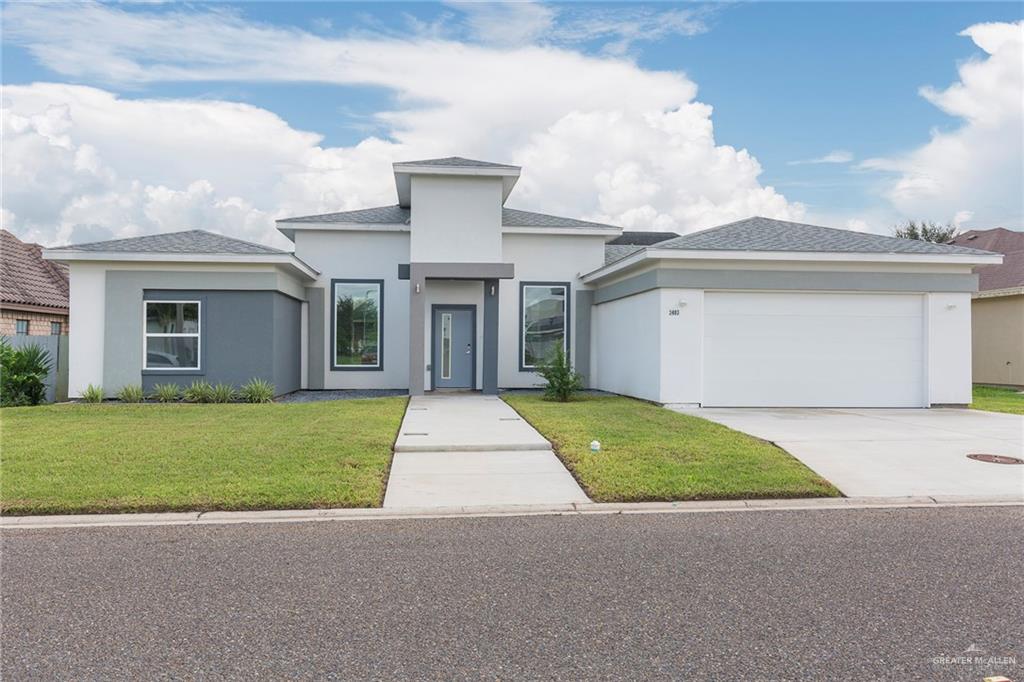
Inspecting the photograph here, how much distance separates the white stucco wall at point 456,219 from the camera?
17.6 m

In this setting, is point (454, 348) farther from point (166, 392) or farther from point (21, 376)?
point (21, 376)

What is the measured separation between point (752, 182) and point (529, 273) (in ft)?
26.4

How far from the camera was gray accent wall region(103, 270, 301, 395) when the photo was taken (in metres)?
16.4

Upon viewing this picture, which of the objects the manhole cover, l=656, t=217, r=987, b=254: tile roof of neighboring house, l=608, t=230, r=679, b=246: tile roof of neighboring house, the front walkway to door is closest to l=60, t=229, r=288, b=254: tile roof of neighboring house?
the front walkway to door

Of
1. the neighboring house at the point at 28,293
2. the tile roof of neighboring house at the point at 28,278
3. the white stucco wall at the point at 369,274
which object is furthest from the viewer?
the tile roof of neighboring house at the point at 28,278

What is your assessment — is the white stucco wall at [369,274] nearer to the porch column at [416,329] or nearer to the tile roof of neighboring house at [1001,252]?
the porch column at [416,329]

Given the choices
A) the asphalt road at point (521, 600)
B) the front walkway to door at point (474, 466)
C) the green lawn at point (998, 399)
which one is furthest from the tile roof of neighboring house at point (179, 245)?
the green lawn at point (998, 399)

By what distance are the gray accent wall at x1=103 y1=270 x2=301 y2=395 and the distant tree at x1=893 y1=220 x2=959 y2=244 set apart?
35.5m

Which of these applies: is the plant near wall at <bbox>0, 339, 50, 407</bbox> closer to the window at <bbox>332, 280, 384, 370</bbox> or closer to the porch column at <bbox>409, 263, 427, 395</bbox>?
the window at <bbox>332, 280, 384, 370</bbox>

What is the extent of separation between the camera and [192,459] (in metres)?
8.75

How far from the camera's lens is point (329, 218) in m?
19.8

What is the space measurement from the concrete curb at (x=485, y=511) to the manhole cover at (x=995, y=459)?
6.59ft

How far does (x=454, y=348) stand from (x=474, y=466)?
1102 centimetres

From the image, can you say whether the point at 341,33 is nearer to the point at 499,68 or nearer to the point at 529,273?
the point at 499,68
